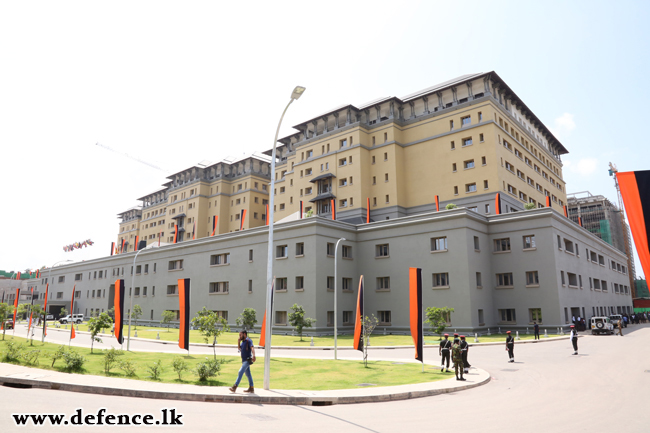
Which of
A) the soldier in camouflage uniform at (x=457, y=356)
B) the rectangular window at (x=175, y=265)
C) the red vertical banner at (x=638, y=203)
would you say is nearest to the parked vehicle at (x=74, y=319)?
the rectangular window at (x=175, y=265)

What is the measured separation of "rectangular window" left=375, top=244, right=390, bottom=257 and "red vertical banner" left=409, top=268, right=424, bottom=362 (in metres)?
28.1

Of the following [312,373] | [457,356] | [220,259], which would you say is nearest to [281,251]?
[220,259]

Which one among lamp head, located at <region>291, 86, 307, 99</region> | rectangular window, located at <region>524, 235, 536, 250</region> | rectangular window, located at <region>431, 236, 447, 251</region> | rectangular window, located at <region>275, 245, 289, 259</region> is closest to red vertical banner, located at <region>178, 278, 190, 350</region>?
lamp head, located at <region>291, 86, 307, 99</region>

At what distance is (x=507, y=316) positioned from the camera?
44.7 metres

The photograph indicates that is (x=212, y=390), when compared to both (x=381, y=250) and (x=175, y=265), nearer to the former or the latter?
(x=381, y=250)

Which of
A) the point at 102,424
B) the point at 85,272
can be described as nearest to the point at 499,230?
the point at 102,424

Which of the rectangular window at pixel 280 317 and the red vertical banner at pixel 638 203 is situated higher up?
the red vertical banner at pixel 638 203

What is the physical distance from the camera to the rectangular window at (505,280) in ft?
148

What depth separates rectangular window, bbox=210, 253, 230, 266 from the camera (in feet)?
178

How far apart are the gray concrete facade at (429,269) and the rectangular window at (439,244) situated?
29 centimetres

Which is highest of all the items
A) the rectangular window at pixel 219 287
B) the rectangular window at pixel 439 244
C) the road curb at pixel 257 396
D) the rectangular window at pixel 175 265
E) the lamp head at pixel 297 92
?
the lamp head at pixel 297 92

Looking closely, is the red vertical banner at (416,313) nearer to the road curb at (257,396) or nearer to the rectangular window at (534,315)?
the road curb at (257,396)

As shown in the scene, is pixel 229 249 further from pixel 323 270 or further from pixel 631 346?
pixel 631 346

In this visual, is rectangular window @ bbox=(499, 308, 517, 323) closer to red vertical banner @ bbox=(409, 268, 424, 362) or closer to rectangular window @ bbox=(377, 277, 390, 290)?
rectangular window @ bbox=(377, 277, 390, 290)
